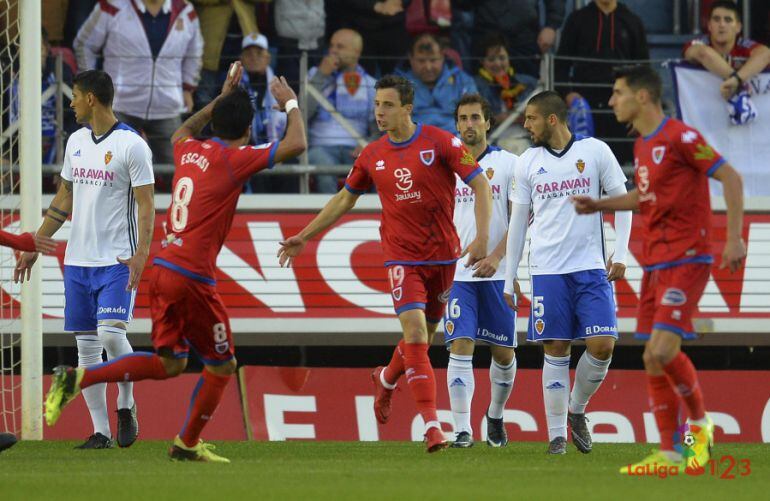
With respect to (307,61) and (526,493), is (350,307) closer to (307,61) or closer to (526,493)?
(307,61)

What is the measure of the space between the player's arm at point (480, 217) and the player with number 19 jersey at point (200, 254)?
160 cm

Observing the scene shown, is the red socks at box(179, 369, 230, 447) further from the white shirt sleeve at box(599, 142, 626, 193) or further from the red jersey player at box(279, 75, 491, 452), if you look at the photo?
the white shirt sleeve at box(599, 142, 626, 193)

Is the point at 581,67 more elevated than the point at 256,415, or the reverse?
the point at 581,67

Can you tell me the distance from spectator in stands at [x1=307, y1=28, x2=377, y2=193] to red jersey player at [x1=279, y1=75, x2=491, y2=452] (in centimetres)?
434

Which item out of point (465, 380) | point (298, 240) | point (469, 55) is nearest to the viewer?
→ point (298, 240)

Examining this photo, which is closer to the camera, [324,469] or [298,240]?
[324,469]

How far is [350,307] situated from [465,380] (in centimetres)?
322

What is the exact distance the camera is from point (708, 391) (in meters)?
12.9

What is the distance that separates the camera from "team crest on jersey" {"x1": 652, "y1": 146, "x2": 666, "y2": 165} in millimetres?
7543

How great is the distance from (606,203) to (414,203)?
182 centimetres

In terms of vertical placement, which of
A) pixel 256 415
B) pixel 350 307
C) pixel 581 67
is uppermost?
pixel 581 67

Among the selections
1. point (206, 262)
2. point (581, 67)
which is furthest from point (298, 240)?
point (581, 67)

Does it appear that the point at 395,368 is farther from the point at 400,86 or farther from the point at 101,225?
the point at 101,225

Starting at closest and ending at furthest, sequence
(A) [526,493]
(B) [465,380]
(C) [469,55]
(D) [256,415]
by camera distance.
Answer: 1. (A) [526,493]
2. (B) [465,380]
3. (D) [256,415]
4. (C) [469,55]
